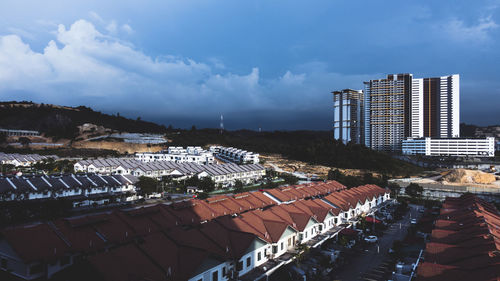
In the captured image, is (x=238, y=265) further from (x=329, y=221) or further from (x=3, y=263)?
(x=329, y=221)

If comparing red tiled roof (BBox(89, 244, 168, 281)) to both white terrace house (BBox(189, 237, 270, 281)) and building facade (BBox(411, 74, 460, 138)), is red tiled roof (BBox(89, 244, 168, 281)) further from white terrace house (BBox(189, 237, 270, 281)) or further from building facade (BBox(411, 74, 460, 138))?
building facade (BBox(411, 74, 460, 138))

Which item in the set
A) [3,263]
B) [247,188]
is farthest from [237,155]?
[3,263]

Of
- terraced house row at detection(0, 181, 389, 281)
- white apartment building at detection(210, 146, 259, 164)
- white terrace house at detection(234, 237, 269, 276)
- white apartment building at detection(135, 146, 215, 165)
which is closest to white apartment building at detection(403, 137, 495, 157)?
white apartment building at detection(210, 146, 259, 164)

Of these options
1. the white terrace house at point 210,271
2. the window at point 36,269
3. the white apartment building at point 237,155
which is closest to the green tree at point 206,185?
the window at point 36,269

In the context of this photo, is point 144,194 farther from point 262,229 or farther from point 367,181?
point 367,181

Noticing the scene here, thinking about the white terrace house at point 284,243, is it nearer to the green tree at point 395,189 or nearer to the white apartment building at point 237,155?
the green tree at point 395,189
